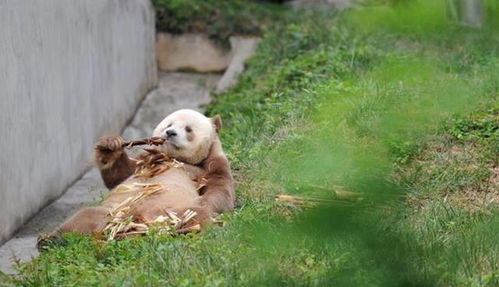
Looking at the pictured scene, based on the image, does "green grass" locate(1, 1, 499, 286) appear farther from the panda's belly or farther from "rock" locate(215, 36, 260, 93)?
"rock" locate(215, 36, 260, 93)

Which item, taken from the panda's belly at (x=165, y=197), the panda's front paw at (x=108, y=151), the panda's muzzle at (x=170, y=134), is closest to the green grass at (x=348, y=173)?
the panda's belly at (x=165, y=197)

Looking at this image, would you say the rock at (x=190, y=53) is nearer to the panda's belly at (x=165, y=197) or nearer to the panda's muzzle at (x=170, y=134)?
the panda's muzzle at (x=170, y=134)

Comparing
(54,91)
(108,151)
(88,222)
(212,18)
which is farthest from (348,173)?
(212,18)

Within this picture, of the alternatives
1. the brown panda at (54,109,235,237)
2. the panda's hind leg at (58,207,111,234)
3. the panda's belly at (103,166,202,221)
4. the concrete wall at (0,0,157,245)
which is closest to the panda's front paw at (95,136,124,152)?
the brown panda at (54,109,235,237)

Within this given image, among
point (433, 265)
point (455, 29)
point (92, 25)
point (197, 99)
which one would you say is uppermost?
point (455, 29)

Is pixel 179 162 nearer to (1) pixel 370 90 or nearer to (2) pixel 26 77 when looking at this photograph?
(2) pixel 26 77

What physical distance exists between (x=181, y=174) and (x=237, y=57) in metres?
7.35

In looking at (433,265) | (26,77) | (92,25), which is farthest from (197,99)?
(433,265)

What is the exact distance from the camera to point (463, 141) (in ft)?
27.0

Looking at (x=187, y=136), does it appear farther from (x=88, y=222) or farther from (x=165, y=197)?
(x=88, y=222)

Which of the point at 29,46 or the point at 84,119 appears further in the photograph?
the point at 84,119

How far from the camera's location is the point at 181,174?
22.4 ft

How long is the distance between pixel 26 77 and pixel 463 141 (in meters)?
3.33

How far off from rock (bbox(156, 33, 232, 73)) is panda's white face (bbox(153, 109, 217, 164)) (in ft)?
25.5
